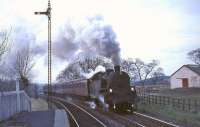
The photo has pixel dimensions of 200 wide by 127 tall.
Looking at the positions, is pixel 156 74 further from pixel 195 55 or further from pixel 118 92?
pixel 118 92

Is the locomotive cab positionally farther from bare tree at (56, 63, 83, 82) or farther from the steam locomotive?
bare tree at (56, 63, 83, 82)

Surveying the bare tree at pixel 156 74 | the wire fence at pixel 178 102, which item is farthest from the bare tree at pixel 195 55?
the wire fence at pixel 178 102

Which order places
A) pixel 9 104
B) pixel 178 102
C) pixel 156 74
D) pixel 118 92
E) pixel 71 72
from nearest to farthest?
pixel 9 104
pixel 118 92
pixel 178 102
pixel 71 72
pixel 156 74

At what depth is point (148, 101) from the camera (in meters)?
42.2

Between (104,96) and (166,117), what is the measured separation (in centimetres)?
667

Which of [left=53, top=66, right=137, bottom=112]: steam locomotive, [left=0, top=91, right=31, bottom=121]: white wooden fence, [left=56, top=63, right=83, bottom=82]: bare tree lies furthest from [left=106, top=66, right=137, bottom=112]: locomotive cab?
[left=56, top=63, right=83, bottom=82]: bare tree

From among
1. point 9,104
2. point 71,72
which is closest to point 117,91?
point 9,104

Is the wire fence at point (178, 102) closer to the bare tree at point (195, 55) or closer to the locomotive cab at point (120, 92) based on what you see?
the locomotive cab at point (120, 92)

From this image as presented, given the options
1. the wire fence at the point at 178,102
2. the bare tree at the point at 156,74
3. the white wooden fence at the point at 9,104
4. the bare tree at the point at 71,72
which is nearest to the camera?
the white wooden fence at the point at 9,104

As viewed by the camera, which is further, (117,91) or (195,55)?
(195,55)

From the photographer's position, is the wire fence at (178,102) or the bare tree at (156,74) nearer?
the wire fence at (178,102)

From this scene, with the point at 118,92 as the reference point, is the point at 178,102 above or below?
below

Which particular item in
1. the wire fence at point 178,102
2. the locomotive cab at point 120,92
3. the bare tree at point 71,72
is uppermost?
the bare tree at point 71,72

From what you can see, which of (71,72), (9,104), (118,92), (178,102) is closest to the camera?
(9,104)
